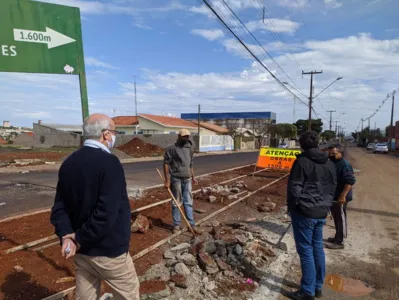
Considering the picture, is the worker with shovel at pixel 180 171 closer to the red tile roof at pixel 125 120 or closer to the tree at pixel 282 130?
the red tile roof at pixel 125 120

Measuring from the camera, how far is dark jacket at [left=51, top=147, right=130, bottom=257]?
2.39 meters

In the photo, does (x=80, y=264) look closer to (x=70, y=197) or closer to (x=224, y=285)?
(x=70, y=197)

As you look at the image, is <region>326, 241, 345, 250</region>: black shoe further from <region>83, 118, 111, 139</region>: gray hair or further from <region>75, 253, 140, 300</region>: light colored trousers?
<region>83, 118, 111, 139</region>: gray hair

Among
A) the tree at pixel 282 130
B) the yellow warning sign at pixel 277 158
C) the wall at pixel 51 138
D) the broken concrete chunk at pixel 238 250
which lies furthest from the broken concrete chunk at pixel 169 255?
the tree at pixel 282 130

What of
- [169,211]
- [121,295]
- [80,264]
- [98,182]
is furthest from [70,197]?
[169,211]

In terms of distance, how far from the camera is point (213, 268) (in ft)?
15.0

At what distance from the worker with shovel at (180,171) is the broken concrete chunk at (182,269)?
5.67 feet

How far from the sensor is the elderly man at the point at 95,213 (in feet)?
7.86

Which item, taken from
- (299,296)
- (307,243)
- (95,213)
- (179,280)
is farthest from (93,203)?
(299,296)

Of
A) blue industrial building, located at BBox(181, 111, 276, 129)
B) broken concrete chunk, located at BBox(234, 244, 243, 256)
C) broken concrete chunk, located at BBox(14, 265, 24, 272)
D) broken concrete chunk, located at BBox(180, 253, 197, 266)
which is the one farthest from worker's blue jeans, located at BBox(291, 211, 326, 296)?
blue industrial building, located at BBox(181, 111, 276, 129)

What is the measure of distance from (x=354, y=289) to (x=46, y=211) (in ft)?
21.3

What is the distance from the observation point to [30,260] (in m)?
4.64

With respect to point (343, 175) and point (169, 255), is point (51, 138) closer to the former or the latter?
point (169, 255)

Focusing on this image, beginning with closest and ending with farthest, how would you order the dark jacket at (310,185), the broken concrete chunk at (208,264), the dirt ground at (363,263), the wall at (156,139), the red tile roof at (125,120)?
the dark jacket at (310,185)
the dirt ground at (363,263)
the broken concrete chunk at (208,264)
the wall at (156,139)
the red tile roof at (125,120)
